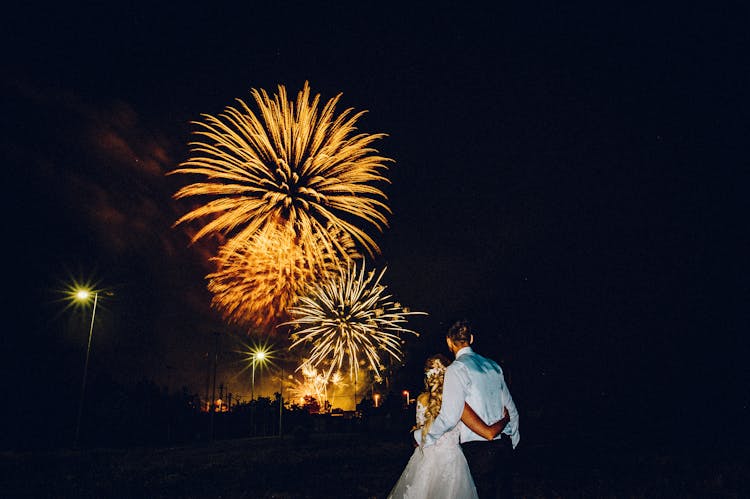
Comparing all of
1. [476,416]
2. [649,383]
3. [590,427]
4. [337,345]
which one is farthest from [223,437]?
[476,416]

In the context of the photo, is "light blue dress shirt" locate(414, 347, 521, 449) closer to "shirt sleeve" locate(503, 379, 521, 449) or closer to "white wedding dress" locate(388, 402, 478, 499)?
"shirt sleeve" locate(503, 379, 521, 449)

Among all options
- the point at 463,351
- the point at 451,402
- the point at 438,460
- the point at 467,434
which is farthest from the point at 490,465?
the point at 463,351

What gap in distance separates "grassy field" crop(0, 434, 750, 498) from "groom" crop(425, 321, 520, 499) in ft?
18.8

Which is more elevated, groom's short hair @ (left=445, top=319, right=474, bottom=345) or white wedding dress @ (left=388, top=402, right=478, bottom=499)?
groom's short hair @ (left=445, top=319, right=474, bottom=345)

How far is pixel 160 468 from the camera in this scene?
16.2 metres

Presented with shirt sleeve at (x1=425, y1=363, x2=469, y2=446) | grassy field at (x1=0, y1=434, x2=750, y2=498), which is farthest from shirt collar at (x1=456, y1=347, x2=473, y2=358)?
grassy field at (x1=0, y1=434, x2=750, y2=498)

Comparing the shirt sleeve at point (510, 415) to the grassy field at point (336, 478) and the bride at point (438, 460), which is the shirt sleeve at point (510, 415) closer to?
the bride at point (438, 460)

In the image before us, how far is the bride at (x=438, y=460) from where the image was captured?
4.61m

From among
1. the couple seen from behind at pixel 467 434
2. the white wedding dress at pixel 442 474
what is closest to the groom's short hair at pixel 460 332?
the couple seen from behind at pixel 467 434

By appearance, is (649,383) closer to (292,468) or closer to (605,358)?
(605,358)

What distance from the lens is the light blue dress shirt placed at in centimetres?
443

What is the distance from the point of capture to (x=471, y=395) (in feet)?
15.0

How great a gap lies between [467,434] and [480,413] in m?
0.34

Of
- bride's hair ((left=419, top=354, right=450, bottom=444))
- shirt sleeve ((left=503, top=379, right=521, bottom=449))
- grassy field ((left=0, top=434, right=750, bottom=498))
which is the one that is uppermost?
bride's hair ((left=419, top=354, right=450, bottom=444))
